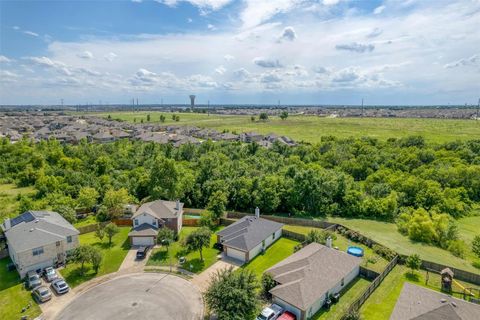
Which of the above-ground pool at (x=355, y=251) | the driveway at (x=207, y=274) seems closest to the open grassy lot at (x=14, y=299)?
the driveway at (x=207, y=274)

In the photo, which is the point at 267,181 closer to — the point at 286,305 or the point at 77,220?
the point at 286,305

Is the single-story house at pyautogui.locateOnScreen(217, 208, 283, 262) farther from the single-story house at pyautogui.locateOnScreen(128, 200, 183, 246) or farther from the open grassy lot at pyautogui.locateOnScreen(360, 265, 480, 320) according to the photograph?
the open grassy lot at pyautogui.locateOnScreen(360, 265, 480, 320)

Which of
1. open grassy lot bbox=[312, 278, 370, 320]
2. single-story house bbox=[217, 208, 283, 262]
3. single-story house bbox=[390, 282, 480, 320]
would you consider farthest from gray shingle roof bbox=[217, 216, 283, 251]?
single-story house bbox=[390, 282, 480, 320]

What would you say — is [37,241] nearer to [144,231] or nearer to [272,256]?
[144,231]

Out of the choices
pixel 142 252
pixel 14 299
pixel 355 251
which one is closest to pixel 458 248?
pixel 355 251

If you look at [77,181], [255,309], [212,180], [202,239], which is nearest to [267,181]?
[212,180]

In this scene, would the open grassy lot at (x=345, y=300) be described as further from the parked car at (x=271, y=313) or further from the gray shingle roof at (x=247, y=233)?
the gray shingle roof at (x=247, y=233)

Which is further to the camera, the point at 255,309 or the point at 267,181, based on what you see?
the point at 267,181

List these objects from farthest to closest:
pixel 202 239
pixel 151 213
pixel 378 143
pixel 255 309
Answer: pixel 378 143, pixel 151 213, pixel 202 239, pixel 255 309
